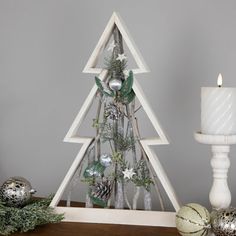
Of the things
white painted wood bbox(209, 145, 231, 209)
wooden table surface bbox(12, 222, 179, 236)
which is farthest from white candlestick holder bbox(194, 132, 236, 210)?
wooden table surface bbox(12, 222, 179, 236)

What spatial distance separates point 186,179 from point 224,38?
0.35 meters

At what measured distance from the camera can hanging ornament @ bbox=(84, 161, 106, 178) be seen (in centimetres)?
103

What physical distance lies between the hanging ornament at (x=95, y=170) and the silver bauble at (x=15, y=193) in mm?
139

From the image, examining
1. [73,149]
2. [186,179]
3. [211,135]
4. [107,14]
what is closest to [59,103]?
[73,149]

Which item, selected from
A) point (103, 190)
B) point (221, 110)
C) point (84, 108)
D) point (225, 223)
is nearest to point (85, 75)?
point (84, 108)

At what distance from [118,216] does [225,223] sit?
0.82 feet

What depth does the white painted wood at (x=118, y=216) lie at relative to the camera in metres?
0.99

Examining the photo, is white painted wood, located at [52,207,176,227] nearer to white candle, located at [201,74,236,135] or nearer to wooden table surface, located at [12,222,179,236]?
wooden table surface, located at [12,222,179,236]

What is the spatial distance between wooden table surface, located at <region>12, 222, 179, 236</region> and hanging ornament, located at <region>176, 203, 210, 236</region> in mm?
66

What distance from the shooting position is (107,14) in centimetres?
124

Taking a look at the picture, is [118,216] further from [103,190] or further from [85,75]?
[85,75]

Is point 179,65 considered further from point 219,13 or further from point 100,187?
point 100,187

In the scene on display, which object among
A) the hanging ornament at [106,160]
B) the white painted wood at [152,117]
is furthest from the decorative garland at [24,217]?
the white painted wood at [152,117]

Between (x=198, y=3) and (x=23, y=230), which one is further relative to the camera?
(x=198, y=3)
